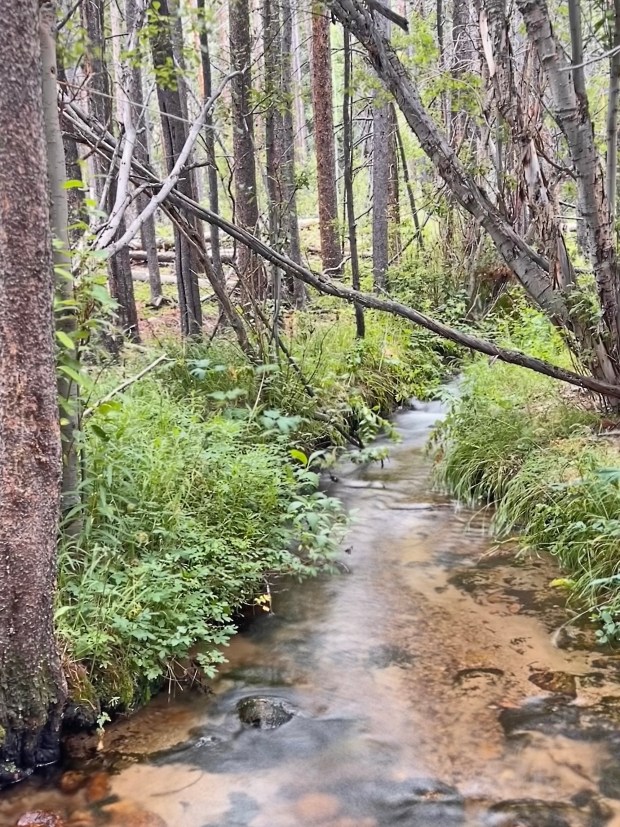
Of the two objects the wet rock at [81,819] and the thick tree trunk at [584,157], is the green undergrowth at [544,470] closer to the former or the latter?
the thick tree trunk at [584,157]

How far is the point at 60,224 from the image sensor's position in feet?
12.0

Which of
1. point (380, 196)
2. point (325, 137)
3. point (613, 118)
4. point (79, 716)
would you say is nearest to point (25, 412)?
point (79, 716)

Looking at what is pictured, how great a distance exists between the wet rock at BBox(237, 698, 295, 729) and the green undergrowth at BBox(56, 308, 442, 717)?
0.31 metres

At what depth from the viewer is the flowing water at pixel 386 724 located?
10.2 feet

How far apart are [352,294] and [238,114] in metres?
3.73

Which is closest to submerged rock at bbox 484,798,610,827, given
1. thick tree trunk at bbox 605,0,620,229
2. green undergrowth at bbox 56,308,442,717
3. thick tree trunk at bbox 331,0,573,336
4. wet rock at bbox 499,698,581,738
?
wet rock at bbox 499,698,581,738

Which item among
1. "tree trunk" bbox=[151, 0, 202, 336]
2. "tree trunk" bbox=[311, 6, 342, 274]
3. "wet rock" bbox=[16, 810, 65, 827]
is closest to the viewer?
"wet rock" bbox=[16, 810, 65, 827]

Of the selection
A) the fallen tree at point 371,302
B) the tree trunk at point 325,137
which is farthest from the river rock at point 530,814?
the tree trunk at point 325,137

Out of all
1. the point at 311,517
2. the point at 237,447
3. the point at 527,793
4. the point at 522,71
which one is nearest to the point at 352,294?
the point at 237,447

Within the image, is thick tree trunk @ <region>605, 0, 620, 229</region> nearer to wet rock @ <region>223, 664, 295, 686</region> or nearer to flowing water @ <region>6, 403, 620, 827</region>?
flowing water @ <region>6, 403, 620, 827</region>

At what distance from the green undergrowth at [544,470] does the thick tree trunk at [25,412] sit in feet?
10.3

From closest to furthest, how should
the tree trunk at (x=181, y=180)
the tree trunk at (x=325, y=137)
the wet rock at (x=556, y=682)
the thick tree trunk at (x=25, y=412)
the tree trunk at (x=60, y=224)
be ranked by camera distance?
the thick tree trunk at (x=25, y=412) → the tree trunk at (x=60, y=224) → the wet rock at (x=556, y=682) → the tree trunk at (x=181, y=180) → the tree trunk at (x=325, y=137)

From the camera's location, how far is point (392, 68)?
19.9ft

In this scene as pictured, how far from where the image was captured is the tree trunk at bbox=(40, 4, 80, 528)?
3.38m
